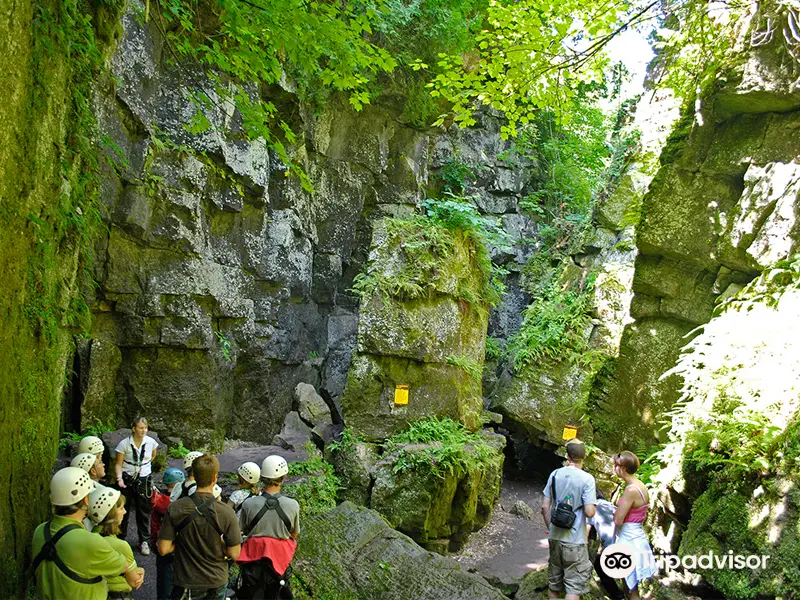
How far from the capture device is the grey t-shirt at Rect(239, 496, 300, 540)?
381 centimetres

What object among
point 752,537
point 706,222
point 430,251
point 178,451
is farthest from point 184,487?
point 430,251

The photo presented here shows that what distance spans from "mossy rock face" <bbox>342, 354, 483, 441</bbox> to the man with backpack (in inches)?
228

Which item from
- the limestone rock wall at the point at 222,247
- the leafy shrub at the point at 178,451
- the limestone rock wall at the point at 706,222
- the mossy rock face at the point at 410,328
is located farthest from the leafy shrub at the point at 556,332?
the leafy shrub at the point at 178,451

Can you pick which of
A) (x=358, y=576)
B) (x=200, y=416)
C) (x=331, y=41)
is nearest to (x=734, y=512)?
(x=358, y=576)

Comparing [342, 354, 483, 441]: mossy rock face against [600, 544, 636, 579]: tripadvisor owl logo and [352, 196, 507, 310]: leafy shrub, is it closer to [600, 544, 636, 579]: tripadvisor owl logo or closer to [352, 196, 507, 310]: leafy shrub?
[352, 196, 507, 310]: leafy shrub

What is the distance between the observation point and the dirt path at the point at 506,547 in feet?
30.8

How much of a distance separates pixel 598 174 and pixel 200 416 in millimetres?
17537

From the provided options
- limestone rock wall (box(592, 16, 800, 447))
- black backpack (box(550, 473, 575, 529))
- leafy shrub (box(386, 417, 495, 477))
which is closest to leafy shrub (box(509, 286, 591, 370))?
leafy shrub (box(386, 417, 495, 477))

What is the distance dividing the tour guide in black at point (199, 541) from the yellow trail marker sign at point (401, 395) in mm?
6721

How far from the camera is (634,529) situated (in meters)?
4.35

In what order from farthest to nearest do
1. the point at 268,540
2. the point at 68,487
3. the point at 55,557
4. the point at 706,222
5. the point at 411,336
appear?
the point at 411,336 → the point at 706,222 → the point at 268,540 → the point at 68,487 → the point at 55,557

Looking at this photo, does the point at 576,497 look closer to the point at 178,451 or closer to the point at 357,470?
the point at 357,470

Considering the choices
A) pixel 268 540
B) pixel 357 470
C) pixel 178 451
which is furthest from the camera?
pixel 357 470

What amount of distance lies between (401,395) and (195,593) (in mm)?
6854
